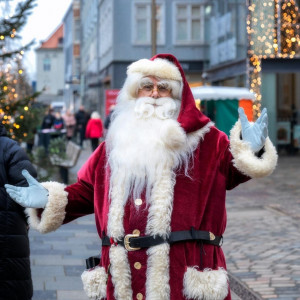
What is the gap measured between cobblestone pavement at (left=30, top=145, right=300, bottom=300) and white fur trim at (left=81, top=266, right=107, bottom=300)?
273cm

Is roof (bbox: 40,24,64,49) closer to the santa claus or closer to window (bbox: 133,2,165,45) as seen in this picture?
window (bbox: 133,2,165,45)

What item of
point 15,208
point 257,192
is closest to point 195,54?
point 257,192

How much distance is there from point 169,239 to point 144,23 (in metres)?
34.4

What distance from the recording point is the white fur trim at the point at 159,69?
3.91 meters

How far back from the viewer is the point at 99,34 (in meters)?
48.0

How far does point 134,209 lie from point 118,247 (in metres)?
0.19

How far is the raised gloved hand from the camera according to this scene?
3867 millimetres

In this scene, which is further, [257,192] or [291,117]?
[291,117]

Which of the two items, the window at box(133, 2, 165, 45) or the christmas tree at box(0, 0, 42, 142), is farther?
the window at box(133, 2, 165, 45)

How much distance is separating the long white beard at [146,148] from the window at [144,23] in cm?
3383

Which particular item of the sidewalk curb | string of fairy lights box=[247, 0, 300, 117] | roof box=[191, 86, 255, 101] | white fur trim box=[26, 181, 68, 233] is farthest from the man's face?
string of fairy lights box=[247, 0, 300, 117]

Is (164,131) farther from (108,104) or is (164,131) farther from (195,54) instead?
(195,54)

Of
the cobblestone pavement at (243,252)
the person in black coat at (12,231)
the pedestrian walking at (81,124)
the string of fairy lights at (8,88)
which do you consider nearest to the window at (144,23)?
the pedestrian walking at (81,124)

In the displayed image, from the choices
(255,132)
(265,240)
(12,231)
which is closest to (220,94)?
(265,240)
